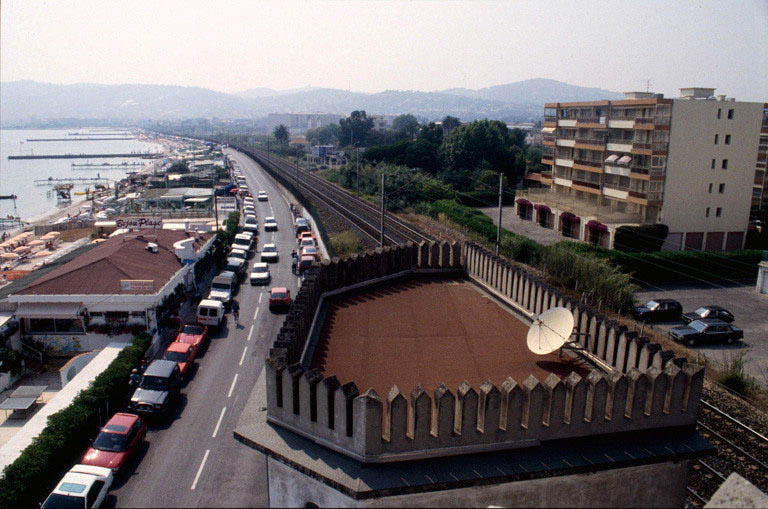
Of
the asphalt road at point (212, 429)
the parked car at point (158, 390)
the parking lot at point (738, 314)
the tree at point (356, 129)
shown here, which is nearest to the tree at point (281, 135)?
the tree at point (356, 129)

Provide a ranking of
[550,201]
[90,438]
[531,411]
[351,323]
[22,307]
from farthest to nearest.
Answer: [550,201]
[22,307]
[90,438]
[351,323]
[531,411]

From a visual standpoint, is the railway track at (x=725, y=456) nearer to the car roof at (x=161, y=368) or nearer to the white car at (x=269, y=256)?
the car roof at (x=161, y=368)

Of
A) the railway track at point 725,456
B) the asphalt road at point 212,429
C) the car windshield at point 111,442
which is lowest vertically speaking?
the asphalt road at point 212,429

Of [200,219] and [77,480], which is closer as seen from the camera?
[77,480]

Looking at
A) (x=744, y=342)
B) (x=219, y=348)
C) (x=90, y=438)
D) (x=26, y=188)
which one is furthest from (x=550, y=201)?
(x=26, y=188)

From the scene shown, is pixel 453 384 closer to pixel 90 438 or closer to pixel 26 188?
pixel 90 438

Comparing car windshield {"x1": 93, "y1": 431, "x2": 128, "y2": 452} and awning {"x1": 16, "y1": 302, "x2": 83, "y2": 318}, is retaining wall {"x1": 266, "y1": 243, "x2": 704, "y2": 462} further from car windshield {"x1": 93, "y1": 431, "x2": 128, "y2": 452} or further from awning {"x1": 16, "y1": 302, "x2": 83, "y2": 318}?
awning {"x1": 16, "y1": 302, "x2": 83, "y2": 318}
